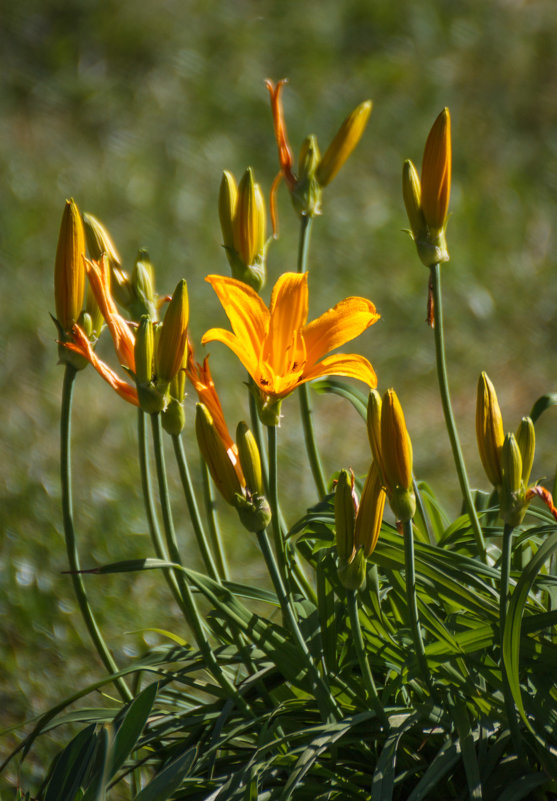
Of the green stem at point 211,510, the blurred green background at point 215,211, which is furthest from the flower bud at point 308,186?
the blurred green background at point 215,211

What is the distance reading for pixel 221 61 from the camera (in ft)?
11.9

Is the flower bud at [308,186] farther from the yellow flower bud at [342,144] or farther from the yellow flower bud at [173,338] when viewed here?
the yellow flower bud at [173,338]

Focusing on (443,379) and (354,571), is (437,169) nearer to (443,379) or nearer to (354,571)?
(443,379)

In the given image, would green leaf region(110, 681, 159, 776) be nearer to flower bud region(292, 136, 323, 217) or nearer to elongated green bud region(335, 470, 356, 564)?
elongated green bud region(335, 470, 356, 564)

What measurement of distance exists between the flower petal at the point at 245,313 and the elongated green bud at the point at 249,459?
0.07 meters

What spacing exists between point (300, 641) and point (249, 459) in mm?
186

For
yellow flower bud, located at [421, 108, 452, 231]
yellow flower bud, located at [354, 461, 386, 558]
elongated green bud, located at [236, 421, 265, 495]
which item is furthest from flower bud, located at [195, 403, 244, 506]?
yellow flower bud, located at [421, 108, 452, 231]

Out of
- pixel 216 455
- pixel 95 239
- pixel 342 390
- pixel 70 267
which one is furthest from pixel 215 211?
pixel 216 455

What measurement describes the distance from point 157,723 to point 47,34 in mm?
3082

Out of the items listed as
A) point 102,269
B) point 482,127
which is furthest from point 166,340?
point 482,127

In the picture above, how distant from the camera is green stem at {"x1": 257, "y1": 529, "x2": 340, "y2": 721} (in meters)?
0.88

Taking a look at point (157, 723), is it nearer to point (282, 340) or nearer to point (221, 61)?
point (282, 340)

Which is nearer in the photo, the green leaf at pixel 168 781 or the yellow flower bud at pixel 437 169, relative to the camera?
the green leaf at pixel 168 781

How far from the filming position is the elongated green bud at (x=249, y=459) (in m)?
0.88
